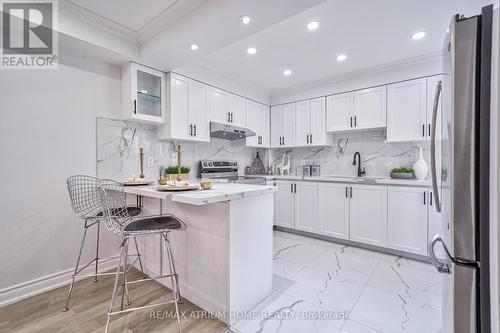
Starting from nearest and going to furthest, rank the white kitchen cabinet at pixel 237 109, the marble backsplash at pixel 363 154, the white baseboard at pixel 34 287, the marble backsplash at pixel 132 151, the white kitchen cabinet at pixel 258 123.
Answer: the white baseboard at pixel 34 287 → the marble backsplash at pixel 132 151 → the marble backsplash at pixel 363 154 → the white kitchen cabinet at pixel 237 109 → the white kitchen cabinet at pixel 258 123

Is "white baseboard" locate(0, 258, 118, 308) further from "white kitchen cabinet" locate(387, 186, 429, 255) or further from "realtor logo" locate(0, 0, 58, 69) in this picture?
"white kitchen cabinet" locate(387, 186, 429, 255)

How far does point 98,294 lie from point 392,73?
14.2ft

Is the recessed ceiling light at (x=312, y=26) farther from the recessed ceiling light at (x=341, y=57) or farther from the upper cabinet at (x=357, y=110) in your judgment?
the upper cabinet at (x=357, y=110)

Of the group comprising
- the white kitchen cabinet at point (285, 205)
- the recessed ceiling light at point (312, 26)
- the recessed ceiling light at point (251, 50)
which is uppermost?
the recessed ceiling light at point (251, 50)

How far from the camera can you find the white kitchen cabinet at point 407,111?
291 centimetres

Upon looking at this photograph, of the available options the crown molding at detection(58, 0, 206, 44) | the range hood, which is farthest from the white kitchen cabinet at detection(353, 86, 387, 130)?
the crown molding at detection(58, 0, 206, 44)

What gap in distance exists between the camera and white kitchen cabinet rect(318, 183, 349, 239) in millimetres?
3219

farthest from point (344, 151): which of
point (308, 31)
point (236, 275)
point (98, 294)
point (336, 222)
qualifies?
point (98, 294)

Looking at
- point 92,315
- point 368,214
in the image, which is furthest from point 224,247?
point 368,214

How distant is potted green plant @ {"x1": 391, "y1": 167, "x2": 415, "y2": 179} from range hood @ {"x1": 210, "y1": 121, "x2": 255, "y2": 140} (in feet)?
7.21

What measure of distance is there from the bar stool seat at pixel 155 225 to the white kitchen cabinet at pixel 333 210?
242 cm

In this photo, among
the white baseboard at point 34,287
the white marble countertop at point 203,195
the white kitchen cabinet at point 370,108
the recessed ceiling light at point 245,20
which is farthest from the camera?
the white kitchen cabinet at point 370,108

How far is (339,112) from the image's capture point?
141 inches

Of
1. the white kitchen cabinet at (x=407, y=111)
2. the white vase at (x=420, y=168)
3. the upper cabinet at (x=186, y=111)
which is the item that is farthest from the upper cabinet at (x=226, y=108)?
the white vase at (x=420, y=168)
